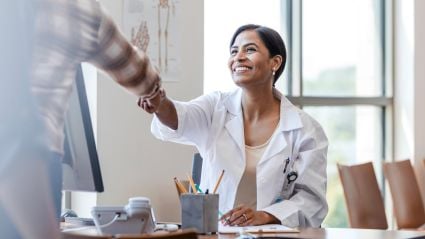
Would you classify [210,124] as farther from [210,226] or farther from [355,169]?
[355,169]

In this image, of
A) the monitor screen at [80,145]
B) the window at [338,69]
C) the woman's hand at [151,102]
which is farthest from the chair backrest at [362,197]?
the monitor screen at [80,145]

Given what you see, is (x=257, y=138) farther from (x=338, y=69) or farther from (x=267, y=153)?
(x=338, y=69)

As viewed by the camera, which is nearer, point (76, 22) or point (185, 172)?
point (76, 22)

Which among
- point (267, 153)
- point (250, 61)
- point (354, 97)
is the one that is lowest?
point (267, 153)

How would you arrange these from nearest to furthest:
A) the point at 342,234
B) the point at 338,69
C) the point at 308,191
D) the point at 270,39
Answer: the point at 342,234, the point at 308,191, the point at 270,39, the point at 338,69

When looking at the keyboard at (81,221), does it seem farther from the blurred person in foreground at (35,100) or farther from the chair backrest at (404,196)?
the chair backrest at (404,196)

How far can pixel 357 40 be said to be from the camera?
20.8 ft

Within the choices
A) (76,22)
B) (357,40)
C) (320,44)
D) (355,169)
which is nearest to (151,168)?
(355,169)

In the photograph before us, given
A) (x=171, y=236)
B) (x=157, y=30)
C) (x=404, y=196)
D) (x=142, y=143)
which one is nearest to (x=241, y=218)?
(x=171, y=236)

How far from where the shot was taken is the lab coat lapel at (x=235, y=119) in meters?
3.19

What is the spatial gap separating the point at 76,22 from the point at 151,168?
118 inches

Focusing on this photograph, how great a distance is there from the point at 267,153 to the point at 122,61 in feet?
4.22

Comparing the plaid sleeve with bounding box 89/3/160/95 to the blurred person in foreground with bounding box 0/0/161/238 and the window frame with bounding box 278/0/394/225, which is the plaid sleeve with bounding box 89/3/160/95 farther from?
the window frame with bounding box 278/0/394/225

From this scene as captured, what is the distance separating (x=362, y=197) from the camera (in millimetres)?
5336
